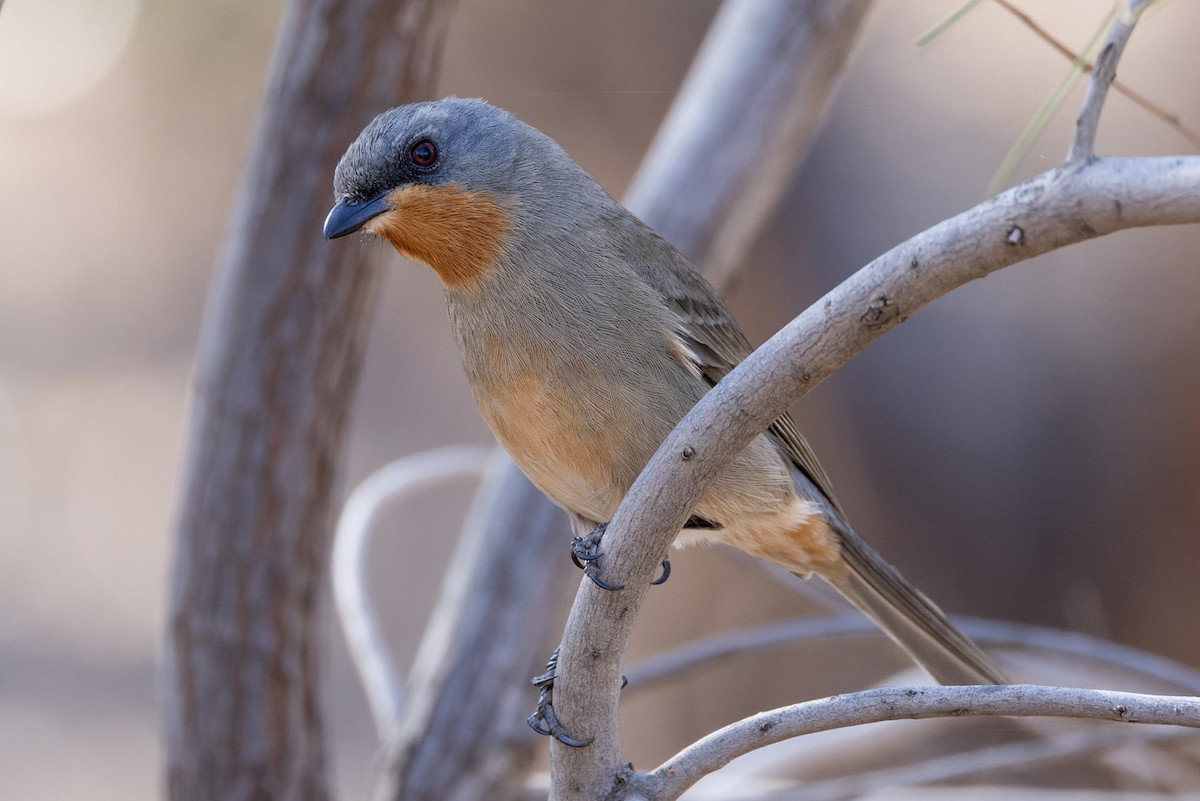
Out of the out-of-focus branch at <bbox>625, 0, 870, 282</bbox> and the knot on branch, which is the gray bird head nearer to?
the knot on branch

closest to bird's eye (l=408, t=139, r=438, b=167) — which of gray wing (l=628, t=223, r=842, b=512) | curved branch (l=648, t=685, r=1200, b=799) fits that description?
gray wing (l=628, t=223, r=842, b=512)

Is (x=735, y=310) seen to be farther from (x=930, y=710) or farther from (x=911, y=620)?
(x=930, y=710)

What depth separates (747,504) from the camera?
276 centimetres

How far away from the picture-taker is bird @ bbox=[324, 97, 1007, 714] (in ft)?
8.31

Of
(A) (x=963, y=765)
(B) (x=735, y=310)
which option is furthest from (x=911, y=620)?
(B) (x=735, y=310)

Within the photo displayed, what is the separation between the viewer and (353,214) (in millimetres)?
2676

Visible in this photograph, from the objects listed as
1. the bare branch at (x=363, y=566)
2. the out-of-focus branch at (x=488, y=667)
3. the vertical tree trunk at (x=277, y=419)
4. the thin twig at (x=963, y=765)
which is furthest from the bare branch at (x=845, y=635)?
the vertical tree trunk at (x=277, y=419)

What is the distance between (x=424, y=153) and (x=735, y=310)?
4973mm

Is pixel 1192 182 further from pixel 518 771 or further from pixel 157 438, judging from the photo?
pixel 157 438

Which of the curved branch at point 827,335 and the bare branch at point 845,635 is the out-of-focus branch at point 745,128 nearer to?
the bare branch at point 845,635

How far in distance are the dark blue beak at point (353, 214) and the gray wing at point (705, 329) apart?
0.58 metres

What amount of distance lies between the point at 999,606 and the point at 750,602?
1.61 meters

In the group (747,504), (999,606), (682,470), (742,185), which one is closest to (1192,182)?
(682,470)

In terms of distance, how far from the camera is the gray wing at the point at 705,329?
2826 mm
